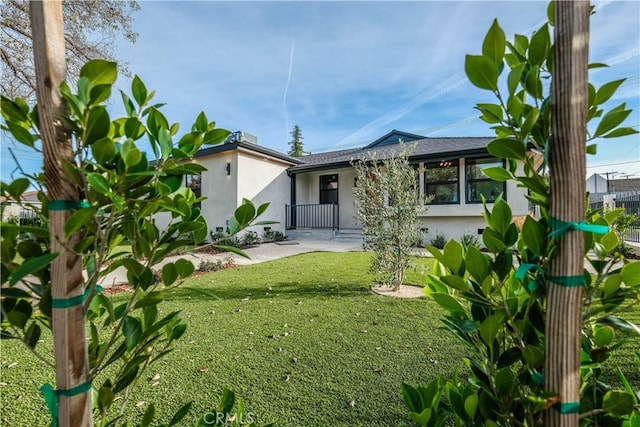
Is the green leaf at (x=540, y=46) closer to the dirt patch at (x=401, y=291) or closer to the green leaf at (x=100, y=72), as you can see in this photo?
the green leaf at (x=100, y=72)

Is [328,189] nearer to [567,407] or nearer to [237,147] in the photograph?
[237,147]

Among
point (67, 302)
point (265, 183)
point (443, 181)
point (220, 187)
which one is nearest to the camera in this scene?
point (67, 302)

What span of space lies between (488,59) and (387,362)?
9.72 ft

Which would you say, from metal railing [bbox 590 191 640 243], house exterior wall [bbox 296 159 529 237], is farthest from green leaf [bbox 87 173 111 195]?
metal railing [bbox 590 191 640 243]

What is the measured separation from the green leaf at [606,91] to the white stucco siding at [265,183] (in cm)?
1216

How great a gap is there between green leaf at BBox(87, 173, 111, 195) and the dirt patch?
5251 mm

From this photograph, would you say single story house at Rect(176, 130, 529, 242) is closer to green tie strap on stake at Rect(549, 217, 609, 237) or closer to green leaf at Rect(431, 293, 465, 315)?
green leaf at Rect(431, 293, 465, 315)

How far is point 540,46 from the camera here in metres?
0.79

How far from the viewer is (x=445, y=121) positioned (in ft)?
79.6

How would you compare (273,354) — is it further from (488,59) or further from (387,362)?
(488,59)

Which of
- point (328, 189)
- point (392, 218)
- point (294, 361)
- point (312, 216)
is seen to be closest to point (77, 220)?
point (294, 361)

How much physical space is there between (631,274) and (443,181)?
1278 centimetres

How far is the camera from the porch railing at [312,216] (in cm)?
1516

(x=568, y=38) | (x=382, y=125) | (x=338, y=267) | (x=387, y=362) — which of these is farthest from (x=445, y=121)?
(x=568, y=38)
